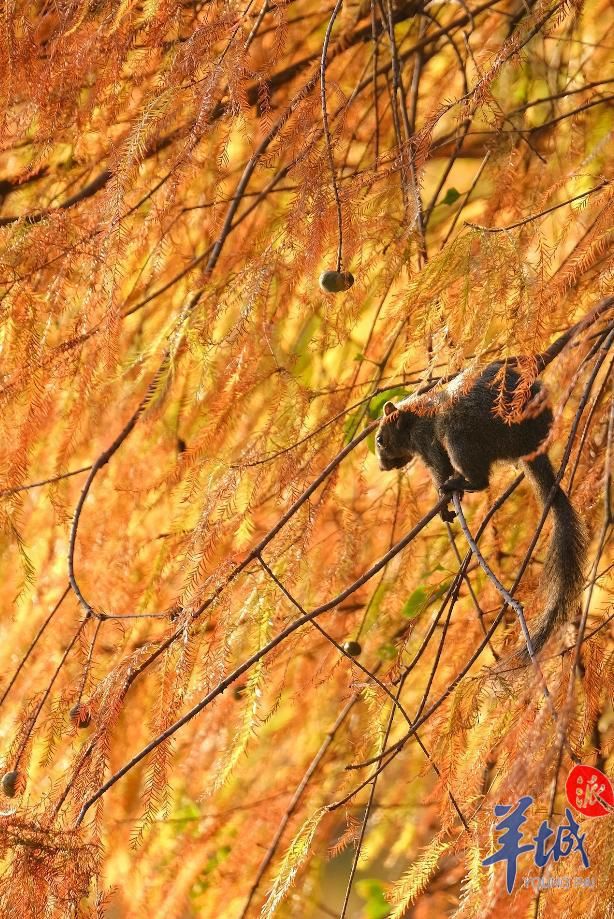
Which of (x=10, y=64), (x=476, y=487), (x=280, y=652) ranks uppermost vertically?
(x=10, y=64)

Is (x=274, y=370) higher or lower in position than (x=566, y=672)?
higher

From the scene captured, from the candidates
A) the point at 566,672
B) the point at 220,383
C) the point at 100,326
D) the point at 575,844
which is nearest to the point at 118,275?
the point at 100,326

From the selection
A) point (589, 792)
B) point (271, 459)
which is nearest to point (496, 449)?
point (271, 459)

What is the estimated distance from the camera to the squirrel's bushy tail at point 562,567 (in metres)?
1.38

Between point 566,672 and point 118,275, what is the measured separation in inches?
32.9

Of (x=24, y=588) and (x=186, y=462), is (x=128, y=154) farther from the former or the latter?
(x=24, y=588)

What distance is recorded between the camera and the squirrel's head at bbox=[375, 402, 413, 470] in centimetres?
158

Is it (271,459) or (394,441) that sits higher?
(394,441)

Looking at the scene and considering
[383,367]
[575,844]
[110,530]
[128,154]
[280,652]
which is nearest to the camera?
[575,844]

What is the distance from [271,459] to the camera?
1.40 meters

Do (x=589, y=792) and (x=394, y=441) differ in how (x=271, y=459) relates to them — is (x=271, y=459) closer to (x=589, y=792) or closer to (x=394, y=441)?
(x=394, y=441)

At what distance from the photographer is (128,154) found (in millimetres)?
1479

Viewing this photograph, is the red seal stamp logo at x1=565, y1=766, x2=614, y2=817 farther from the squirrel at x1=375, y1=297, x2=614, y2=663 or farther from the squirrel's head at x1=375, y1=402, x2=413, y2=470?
the squirrel's head at x1=375, y1=402, x2=413, y2=470

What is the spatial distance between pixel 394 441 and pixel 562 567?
13.1 inches
